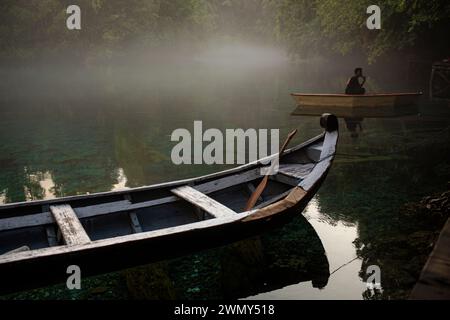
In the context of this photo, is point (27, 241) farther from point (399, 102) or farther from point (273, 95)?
point (273, 95)

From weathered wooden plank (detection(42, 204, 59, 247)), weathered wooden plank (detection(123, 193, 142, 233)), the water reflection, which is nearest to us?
the water reflection

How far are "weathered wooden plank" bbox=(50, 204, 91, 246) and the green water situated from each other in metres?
0.71

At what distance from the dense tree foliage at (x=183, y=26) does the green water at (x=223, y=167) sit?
6.12 meters

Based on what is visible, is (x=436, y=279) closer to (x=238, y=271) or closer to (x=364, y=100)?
(x=238, y=271)

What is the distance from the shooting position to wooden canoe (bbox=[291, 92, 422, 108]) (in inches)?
600

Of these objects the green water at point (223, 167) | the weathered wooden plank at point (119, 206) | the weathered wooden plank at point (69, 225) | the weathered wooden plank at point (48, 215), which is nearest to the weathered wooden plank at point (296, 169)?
the weathered wooden plank at point (119, 206)

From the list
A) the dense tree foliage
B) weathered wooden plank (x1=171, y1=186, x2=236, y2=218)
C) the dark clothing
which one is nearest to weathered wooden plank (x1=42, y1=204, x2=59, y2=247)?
weathered wooden plank (x1=171, y1=186, x2=236, y2=218)

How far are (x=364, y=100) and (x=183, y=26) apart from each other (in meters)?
37.3

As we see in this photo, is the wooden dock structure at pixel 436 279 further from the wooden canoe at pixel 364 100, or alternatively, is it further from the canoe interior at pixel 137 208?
the wooden canoe at pixel 364 100

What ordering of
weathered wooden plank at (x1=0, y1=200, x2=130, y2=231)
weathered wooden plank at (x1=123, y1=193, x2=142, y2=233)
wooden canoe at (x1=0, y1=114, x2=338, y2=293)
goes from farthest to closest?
weathered wooden plank at (x1=123, y1=193, x2=142, y2=233)
weathered wooden plank at (x1=0, y1=200, x2=130, y2=231)
wooden canoe at (x1=0, y1=114, x2=338, y2=293)

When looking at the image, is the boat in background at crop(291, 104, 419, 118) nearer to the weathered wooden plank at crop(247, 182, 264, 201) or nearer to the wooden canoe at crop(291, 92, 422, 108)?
the wooden canoe at crop(291, 92, 422, 108)

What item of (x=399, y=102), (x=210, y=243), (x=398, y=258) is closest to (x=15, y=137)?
(x=210, y=243)

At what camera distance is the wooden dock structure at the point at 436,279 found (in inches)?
107

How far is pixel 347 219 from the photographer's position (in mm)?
6539
